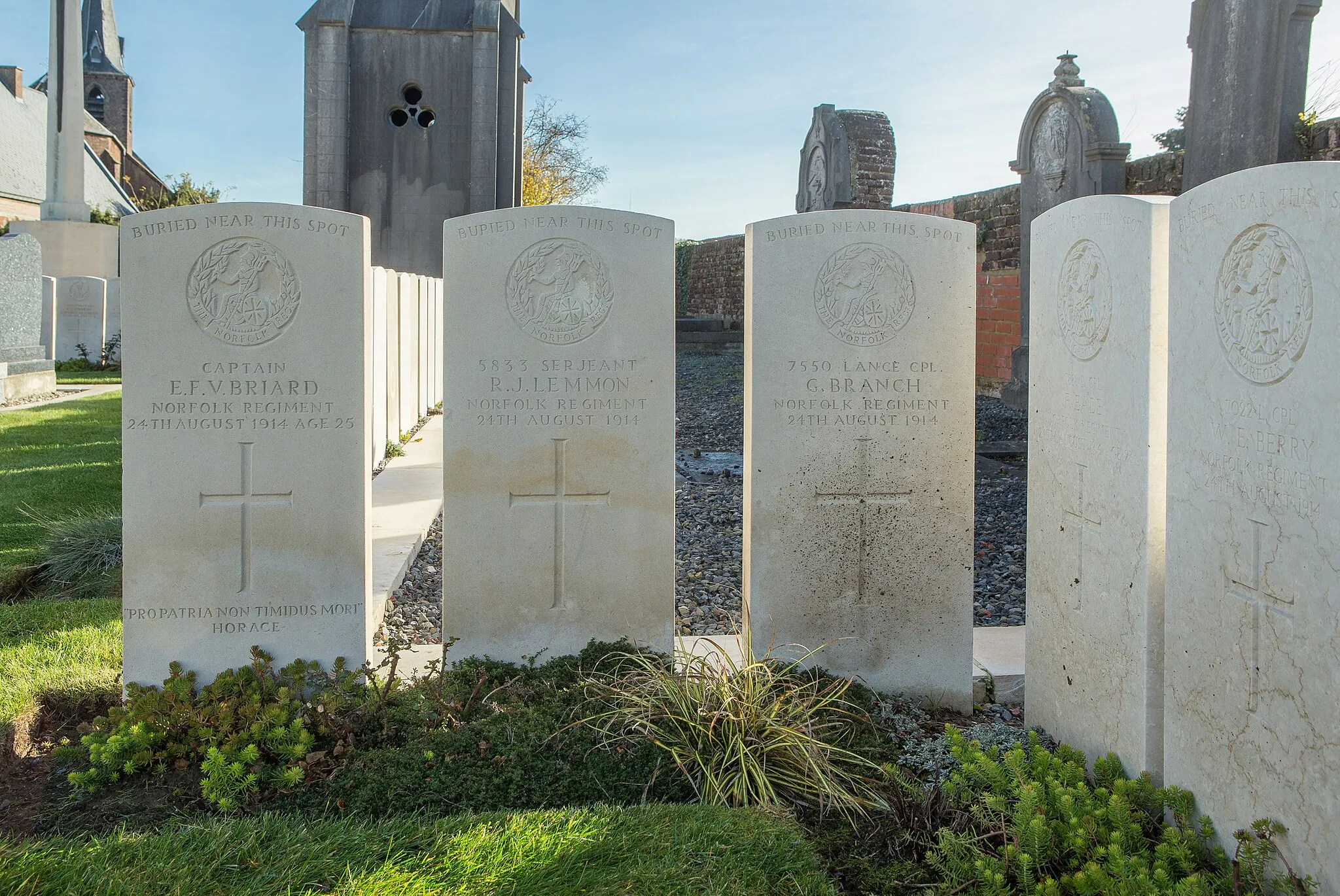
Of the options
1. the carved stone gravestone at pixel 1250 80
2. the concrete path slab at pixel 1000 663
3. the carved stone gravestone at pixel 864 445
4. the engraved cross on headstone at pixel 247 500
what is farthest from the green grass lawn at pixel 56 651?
the carved stone gravestone at pixel 1250 80

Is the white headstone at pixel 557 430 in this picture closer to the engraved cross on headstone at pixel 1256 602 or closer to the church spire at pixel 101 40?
the engraved cross on headstone at pixel 1256 602

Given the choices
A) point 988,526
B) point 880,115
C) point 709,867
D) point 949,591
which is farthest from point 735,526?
point 880,115

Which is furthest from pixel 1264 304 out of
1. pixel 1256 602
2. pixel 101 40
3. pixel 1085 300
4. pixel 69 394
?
pixel 101 40

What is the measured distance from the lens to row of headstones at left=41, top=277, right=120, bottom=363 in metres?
17.4

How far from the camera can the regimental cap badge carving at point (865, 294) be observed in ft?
13.4

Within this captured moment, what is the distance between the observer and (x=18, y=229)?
837 inches

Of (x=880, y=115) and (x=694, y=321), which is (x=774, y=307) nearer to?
(x=880, y=115)

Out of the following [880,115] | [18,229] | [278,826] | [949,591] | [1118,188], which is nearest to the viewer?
[278,826]

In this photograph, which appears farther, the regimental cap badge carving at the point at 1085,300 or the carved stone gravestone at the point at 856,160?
the carved stone gravestone at the point at 856,160

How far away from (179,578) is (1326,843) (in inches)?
141

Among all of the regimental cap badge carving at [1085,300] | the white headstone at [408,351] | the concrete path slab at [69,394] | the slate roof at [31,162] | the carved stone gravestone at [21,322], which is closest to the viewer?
the regimental cap badge carving at [1085,300]

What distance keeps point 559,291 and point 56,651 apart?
8.13 feet

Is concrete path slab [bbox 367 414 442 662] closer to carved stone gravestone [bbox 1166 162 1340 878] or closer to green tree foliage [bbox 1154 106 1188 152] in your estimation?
carved stone gravestone [bbox 1166 162 1340 878]

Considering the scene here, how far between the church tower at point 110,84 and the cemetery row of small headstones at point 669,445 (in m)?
52.8
